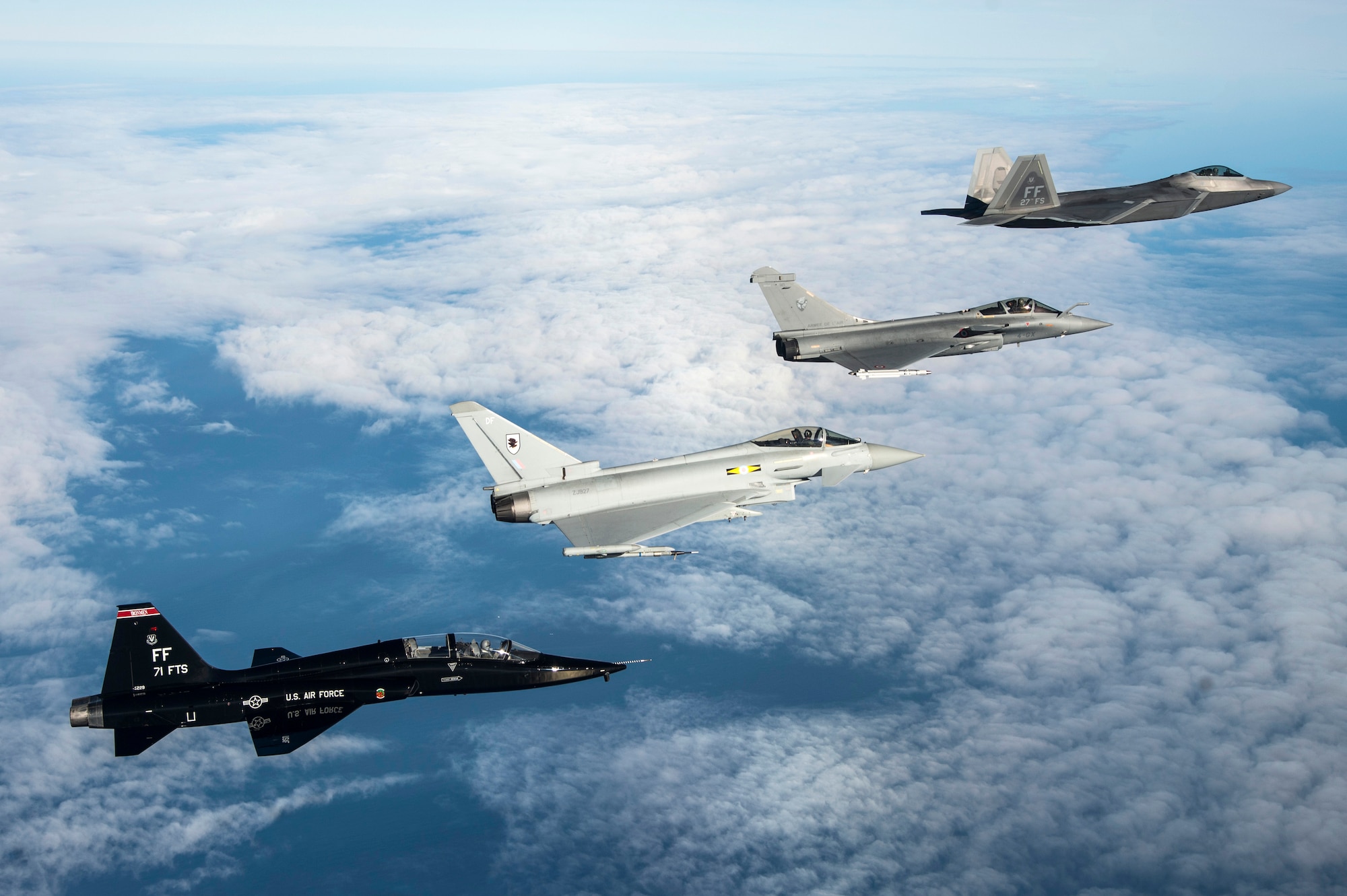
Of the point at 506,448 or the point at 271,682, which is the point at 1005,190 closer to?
the point at 506,448

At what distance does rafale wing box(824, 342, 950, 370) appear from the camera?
4047 centimetres

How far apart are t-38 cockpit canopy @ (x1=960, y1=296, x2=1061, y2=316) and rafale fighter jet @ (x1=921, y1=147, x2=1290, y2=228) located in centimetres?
415

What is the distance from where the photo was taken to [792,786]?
8306 centimetres

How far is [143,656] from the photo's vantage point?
97.3 ft

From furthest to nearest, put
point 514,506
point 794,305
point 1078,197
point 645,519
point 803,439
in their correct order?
point 1078,197
point 794,305
point 803,439
point 645,519
point 514,506

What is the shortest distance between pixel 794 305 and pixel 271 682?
2689 centimetres

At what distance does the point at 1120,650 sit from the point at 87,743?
99.4 metres

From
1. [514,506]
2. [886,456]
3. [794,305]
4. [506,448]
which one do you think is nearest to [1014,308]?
[794,305]

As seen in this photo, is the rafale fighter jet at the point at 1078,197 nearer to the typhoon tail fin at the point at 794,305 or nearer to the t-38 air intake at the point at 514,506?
the typhoon tail fin at the point at 794,305

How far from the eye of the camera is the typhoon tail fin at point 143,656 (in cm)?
2956

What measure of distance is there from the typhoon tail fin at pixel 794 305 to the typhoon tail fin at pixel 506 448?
13833 millimetres

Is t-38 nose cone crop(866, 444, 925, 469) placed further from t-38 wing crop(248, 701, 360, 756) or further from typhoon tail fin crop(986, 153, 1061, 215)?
t-38 wing crop(248, 701, 360, 756)

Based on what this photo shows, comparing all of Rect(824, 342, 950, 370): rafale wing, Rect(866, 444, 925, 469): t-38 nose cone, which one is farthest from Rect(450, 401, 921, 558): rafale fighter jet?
Rect(824, 342, 950, 370): rafale wing

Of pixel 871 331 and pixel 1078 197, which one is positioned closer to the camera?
pixel 871 331
